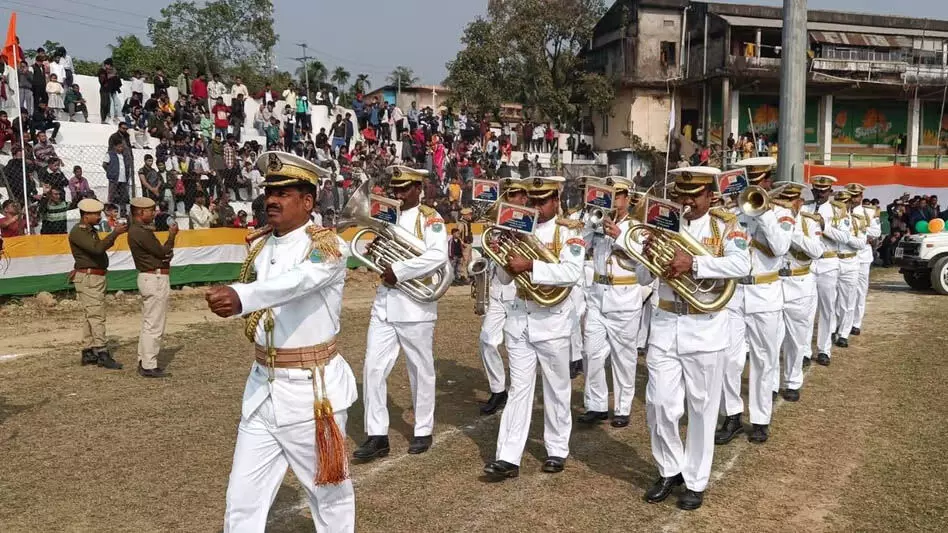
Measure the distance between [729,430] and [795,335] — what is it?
187 centimetres

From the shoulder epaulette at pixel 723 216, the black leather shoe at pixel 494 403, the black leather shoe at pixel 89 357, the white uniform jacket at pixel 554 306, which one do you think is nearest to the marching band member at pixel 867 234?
the black leather shoe at pixel 494 403

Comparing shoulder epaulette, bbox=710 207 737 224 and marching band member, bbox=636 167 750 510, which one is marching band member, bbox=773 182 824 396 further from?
marching band member, bbox=636 167 750 510

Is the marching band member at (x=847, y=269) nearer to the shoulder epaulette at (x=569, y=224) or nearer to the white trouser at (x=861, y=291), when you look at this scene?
the white trouser at (x=861, y=291)

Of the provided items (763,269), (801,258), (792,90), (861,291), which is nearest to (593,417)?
(763,269)

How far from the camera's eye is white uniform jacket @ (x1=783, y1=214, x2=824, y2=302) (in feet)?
29.1

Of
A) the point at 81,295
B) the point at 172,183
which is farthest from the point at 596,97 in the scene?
the point at 81,295

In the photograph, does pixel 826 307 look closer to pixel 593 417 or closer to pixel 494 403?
pixel 593 417

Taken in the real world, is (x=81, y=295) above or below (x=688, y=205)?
below

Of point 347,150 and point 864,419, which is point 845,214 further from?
point 347,150

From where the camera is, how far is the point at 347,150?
2609cm

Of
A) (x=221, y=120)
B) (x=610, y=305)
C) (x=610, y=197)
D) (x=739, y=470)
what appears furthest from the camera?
(x=221, y=120)

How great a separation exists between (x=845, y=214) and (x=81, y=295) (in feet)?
32.5

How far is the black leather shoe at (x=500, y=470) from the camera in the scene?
20.6 ft

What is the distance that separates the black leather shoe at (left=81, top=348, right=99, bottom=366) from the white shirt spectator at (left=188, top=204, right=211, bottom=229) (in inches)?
274
